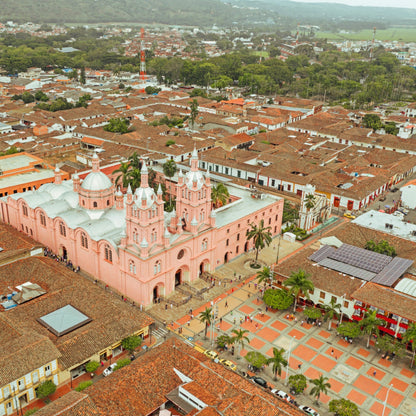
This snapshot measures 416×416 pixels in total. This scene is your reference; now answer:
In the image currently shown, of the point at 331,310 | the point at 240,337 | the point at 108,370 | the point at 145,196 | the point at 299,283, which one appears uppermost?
the point at 145,196

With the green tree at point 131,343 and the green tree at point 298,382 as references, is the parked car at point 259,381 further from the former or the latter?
the green tree at point 131,343

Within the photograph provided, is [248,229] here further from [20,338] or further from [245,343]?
[20,338]

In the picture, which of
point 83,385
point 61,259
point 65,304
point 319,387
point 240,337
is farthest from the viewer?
point 61,259

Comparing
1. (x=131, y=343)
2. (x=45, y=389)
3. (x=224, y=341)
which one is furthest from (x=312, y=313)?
(x=45, y=389)

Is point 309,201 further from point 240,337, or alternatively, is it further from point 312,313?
point 240,337

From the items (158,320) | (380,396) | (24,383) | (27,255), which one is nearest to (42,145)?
(27,255)

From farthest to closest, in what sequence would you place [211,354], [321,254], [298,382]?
[321,254] < [211,354] < [298,382]

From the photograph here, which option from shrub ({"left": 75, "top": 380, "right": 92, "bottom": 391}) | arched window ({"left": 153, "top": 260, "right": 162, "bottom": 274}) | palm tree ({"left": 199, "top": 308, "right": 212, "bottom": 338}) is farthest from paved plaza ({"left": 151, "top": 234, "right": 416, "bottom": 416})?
shrub ({"left": 75, "top": 380, "right": 92, "bottom": 391})
